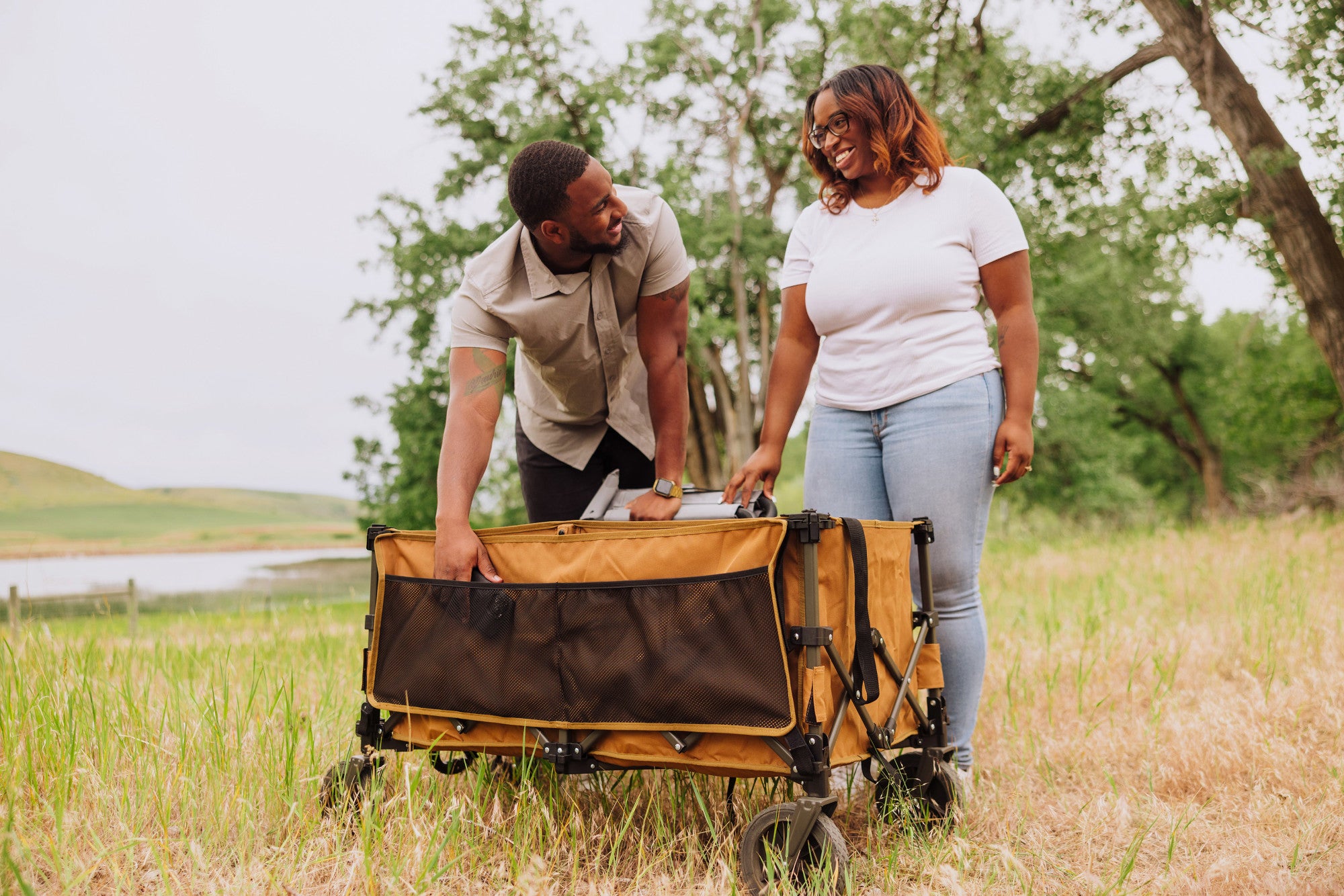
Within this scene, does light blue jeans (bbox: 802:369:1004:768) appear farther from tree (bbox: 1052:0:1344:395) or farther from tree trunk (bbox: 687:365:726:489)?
tree trunk (bbox: 687:365:726:489)

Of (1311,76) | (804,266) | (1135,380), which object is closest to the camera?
(804,266)

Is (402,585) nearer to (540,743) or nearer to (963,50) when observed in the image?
(540,743)

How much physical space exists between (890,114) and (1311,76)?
7086 millimetres

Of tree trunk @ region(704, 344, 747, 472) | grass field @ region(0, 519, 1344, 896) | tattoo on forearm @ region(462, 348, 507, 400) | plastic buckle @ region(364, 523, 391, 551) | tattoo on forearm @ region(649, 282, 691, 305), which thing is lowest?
grass field @ region(0, 519, 1344, 896)

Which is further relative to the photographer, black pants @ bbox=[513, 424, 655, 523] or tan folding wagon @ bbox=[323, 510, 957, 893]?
black pants @ bbox=[513, 424, 655, 523]

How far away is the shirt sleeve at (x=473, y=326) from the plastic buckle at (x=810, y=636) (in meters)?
1.15

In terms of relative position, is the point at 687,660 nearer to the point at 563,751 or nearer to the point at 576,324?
the point at 563,751

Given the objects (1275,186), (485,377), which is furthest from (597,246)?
(1275,186)

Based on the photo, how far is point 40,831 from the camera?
6.75ft

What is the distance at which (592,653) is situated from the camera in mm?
1944

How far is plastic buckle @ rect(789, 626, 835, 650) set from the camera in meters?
1.76

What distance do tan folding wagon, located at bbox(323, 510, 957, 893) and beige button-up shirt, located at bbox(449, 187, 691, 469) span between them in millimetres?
610

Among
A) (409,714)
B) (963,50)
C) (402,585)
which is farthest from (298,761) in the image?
(963,50)

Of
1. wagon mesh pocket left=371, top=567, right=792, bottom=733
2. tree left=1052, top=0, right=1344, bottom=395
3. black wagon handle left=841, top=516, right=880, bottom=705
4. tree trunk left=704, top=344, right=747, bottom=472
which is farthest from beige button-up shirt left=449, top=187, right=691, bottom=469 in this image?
tree trunk left=704, top=344, right=747, bottom=472
